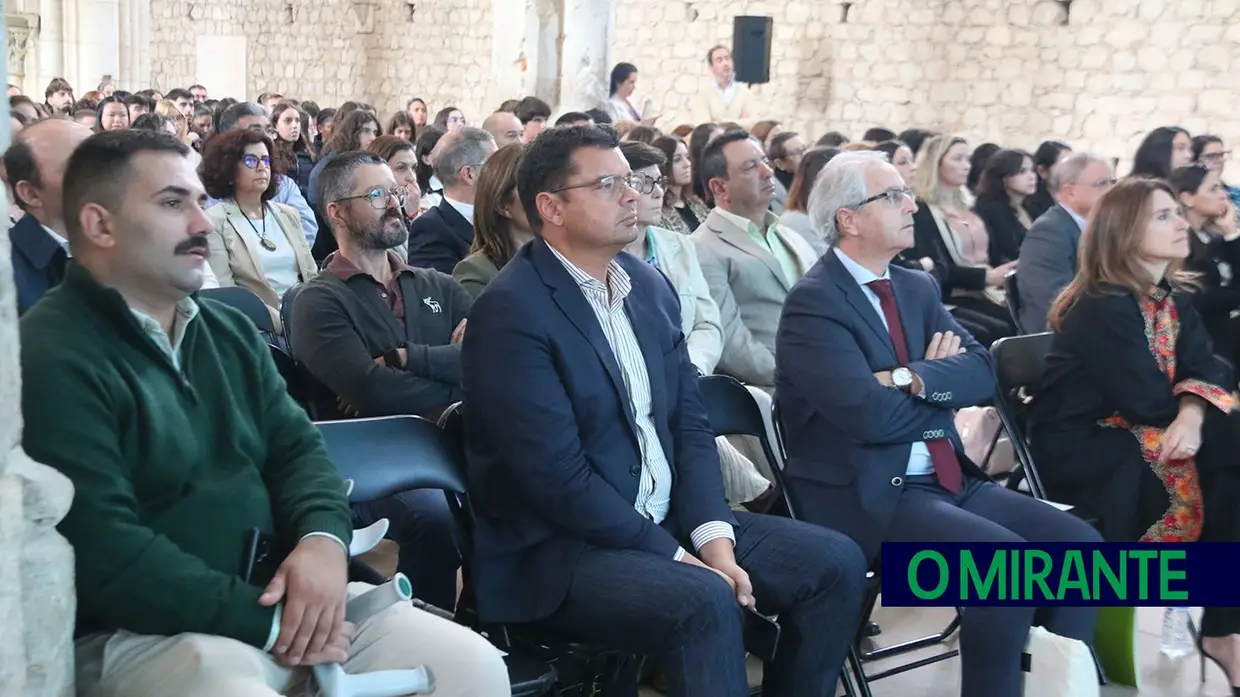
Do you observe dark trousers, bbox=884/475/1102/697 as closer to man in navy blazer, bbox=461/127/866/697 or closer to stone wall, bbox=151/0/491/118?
man in navy blazer, bbox=461/127/866/697

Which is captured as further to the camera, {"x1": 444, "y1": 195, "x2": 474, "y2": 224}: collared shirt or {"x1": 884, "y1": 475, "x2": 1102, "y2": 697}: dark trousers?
{"x1": 444, "y1": 195, "x2": 474, "y2": 224}: collared shirt

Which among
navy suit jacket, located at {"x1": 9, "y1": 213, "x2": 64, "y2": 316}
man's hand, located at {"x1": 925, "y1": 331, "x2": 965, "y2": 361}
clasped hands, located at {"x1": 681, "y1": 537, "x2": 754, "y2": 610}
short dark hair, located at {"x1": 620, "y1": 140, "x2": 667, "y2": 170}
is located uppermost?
short dark hair, located at {"x1": 620, "y1": 140, "x2": 667, "y2": 170}

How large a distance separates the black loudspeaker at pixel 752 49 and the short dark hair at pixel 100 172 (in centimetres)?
1186

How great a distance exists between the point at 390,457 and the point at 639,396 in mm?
512

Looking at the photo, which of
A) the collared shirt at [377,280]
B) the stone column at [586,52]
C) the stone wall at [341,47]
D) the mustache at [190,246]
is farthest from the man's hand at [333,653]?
the stone wall at [341,47]

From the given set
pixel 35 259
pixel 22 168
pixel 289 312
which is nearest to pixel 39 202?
pixel 22 168

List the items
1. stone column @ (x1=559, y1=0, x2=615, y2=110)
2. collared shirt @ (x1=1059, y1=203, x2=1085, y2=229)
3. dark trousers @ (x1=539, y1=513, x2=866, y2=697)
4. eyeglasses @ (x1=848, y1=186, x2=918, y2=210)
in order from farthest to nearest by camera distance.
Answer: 1. stone column @ (x1=559, y1=0, x2=615, y2=110)
2. collared shirt @ (x1=1059, y1=203, x2=1085, y2=229)
3. eyeglasses @ (x1=848, y1=186, x2=918, y2=210)
4. dark trousers @ (x1=539, y1=513, x2=866, y2=697)

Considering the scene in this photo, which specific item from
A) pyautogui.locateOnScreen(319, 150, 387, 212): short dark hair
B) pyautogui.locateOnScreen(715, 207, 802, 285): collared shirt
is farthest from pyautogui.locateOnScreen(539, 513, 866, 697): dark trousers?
pyautogui.locateOnScreen(715, 207, 802, 285): collared shirt

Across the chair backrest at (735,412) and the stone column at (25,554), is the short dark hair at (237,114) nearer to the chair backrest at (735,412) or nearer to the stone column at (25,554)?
the chair backrest at (735,412)

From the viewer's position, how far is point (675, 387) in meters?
2.89

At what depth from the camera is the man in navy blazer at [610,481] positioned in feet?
8.21

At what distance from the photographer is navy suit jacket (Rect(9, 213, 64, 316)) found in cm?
324

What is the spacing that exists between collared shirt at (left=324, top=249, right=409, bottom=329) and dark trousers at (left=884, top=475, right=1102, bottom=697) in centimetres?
134

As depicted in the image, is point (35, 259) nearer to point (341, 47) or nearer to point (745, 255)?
point (745, 255)
